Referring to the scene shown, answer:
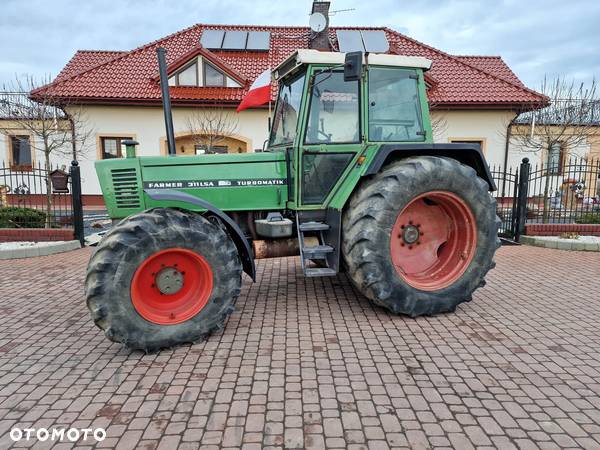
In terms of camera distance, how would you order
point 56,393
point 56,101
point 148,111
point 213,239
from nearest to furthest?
point 56,393 < point 213,239 < point 56,101 < point 148,111

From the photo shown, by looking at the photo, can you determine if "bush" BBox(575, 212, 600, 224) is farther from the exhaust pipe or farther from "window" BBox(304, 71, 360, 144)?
the exhaust pipe

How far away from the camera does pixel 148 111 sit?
44.2 feet

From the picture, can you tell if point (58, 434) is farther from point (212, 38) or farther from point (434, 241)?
point (212, 38)

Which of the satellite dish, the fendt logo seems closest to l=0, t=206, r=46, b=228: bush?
the fendt logo

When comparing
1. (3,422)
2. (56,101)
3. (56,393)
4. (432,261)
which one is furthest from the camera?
(56,101)

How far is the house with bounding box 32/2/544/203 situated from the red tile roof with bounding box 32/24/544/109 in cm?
3

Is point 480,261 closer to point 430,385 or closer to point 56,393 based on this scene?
point 430,385

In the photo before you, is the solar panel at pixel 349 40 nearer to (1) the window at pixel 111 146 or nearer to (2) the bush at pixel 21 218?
(1) the window at pixel 111 146

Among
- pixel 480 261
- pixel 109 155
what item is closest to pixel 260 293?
pixel 480 261

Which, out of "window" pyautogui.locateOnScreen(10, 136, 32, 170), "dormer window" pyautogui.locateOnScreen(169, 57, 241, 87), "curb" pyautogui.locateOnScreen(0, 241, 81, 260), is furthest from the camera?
"window" pyautogui.locateOnScreen(10, 136, 32, 170)

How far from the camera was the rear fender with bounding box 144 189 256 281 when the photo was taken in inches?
136

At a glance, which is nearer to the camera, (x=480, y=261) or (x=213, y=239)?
(x=213, y=239)

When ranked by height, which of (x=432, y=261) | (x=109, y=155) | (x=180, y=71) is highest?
(x=180, y=71)

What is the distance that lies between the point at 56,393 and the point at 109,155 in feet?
40.8
